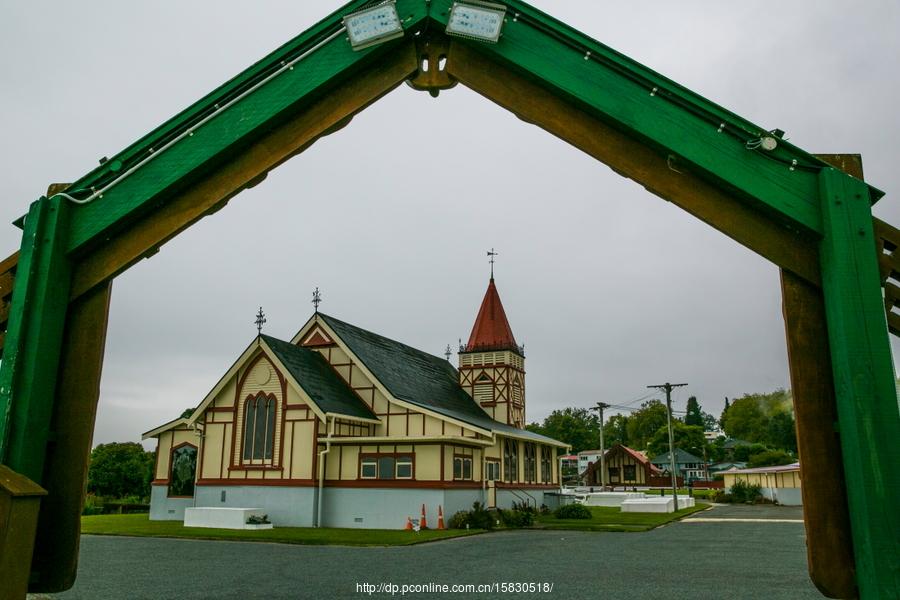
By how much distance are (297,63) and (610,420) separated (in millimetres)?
130664

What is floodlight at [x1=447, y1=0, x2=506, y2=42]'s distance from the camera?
3.79 metres

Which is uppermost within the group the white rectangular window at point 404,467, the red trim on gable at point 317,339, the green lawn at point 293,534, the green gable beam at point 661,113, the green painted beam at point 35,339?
the red trim on gable at point 317,339

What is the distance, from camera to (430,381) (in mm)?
31438

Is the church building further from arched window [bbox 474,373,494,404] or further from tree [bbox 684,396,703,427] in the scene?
tree [bbox 684,396,703,427]

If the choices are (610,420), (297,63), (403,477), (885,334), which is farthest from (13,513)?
(610,420)

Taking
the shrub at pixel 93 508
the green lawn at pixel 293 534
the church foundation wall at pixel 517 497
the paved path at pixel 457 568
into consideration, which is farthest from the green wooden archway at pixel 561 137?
the shrub at pixel 93 508

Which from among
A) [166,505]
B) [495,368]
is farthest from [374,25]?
[495,368]

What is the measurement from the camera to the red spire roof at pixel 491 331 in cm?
3441

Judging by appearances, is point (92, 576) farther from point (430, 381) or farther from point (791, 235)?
point (430, 381)

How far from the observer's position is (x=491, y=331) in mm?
34750

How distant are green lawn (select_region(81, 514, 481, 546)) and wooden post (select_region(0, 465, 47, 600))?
46.1 ft

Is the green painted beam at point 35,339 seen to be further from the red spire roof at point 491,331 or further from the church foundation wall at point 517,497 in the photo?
the red spire roof at point 491,331

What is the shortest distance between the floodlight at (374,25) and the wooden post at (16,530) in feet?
9.53

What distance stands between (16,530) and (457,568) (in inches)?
400
